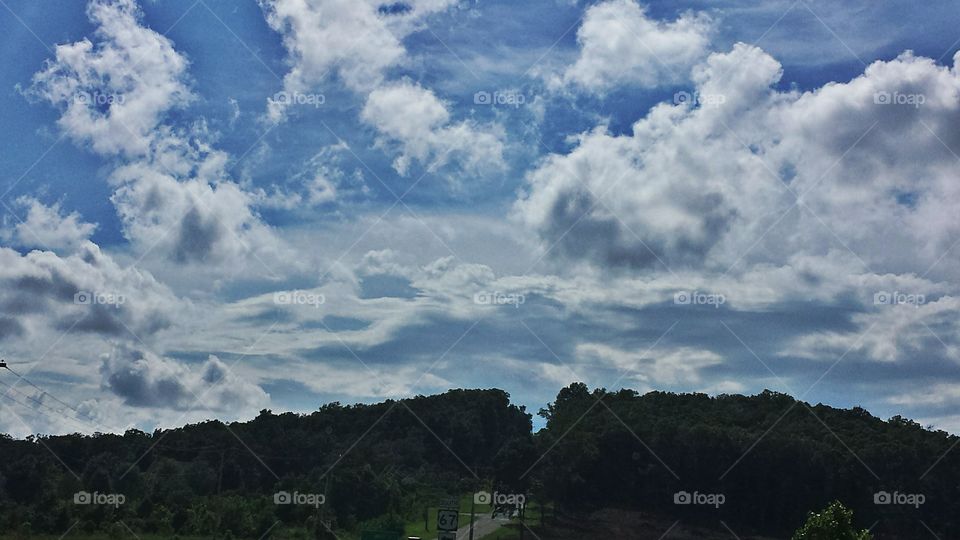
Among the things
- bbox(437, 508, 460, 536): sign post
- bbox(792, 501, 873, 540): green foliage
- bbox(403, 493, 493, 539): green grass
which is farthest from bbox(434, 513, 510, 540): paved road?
bbox(792, 501, 873, 540): green foliage

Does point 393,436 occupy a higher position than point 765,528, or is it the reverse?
point 393,436

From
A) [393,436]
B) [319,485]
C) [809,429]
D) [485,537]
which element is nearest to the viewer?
[485,537]

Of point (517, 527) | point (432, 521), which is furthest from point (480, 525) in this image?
point (432, 521)

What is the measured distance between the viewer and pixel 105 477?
367 ft

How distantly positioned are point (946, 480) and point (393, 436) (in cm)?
8186

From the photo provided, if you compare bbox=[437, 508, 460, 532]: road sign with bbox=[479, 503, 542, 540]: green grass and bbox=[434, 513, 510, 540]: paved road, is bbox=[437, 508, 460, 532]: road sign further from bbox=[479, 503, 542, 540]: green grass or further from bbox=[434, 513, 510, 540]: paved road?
bbox=[479, 503, 542, 540]: green grass

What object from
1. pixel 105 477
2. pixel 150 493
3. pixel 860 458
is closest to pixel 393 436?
pixel 105 477

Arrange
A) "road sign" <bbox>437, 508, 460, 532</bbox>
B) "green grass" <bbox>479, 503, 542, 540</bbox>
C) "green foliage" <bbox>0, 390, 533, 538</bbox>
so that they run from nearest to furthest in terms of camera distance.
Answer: "road sign" <bbox>437, 508, 460, 532</bbox>, "green foliage" <bbox>0, 390, 533, 538</bbox>, "green grass" <bbox>479, 503, 542, 540</bbox>

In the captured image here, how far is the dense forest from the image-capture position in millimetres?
87062

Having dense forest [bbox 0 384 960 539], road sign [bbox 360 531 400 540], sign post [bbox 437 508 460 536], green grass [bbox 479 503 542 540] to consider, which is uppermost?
dense forest [bbox 0 384 960 539]

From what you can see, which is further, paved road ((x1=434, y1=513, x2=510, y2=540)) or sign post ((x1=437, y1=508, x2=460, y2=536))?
paved road ((x1=434, y1=513, x2=510, y2=540))

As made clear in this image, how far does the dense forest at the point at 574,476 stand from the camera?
87062mm

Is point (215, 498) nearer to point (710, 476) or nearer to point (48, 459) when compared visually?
point (48, 459)

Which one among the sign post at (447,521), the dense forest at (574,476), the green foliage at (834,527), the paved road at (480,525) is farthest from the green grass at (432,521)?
the green foliage at (834,527)
